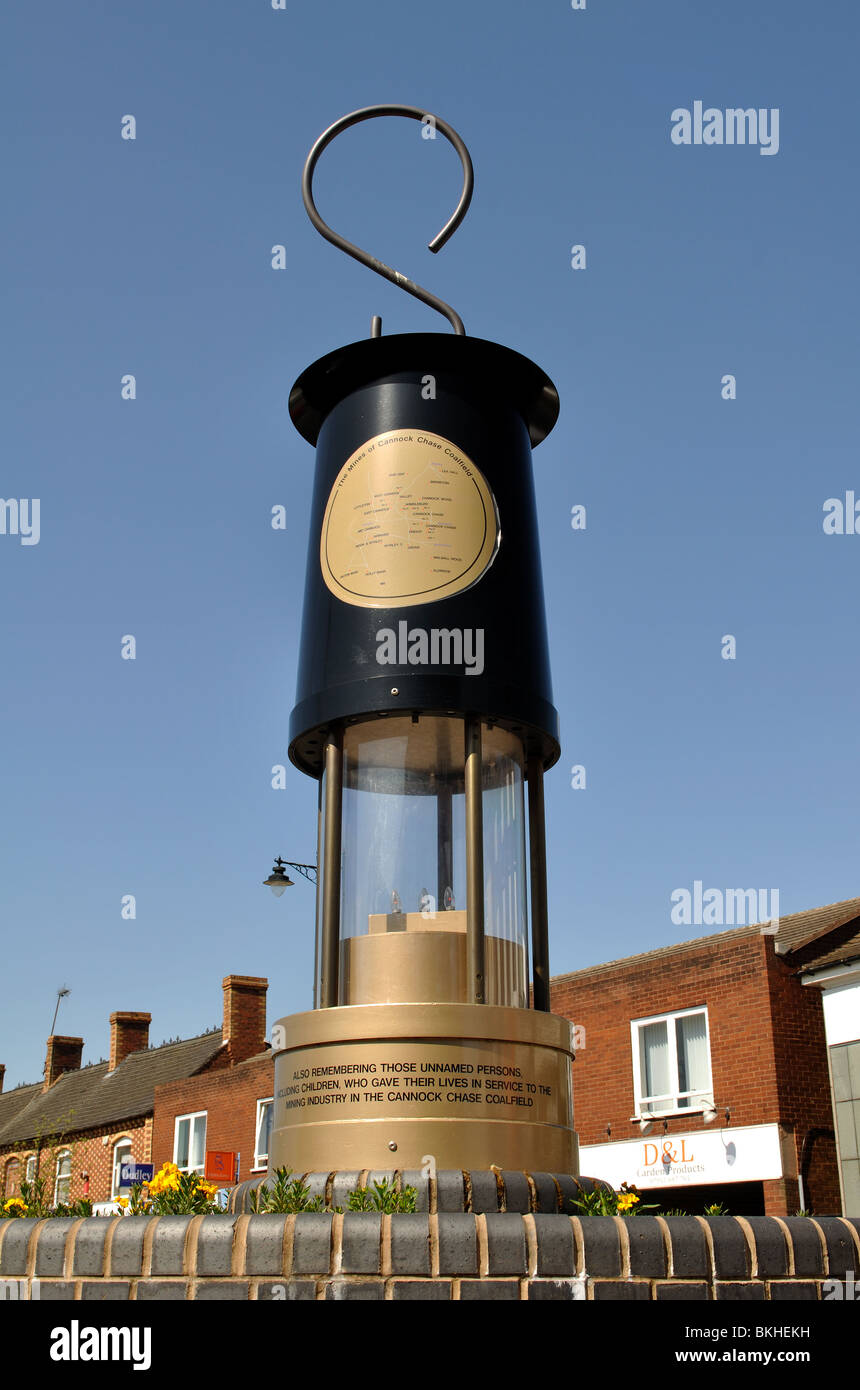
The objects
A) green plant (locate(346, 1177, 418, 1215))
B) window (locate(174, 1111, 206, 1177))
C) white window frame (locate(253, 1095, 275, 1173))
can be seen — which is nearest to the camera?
green plant (locate(346, 1177, 418, 1215))

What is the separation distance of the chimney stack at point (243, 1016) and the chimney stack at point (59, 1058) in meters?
15.5

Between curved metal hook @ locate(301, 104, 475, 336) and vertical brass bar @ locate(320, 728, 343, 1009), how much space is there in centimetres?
357

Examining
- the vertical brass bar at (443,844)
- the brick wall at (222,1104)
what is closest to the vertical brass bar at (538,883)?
the vertical brass bar at (443,844)

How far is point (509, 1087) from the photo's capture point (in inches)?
300

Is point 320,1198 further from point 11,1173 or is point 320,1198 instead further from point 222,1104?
point 11,1173

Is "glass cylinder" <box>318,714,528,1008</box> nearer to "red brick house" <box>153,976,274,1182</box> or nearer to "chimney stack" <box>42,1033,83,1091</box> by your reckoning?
"red brick house" <box>153,976,274,1182</box>

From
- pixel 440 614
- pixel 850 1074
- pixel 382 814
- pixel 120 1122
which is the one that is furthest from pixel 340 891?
pixel 120 1122

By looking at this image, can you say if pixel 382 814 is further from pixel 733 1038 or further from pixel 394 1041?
pixel 733 1038

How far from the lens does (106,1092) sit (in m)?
46.0

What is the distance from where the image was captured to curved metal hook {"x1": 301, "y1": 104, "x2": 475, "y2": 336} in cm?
1001

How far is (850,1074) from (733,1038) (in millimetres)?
2067

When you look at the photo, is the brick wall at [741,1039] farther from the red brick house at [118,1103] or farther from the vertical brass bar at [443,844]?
the vertical brass bar at [443,844]

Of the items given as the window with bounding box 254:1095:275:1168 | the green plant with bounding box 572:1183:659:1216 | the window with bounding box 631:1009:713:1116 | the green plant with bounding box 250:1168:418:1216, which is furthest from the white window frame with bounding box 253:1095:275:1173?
the green plant with bounding box 250:1168:418:1216

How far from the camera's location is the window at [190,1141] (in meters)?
37.7
